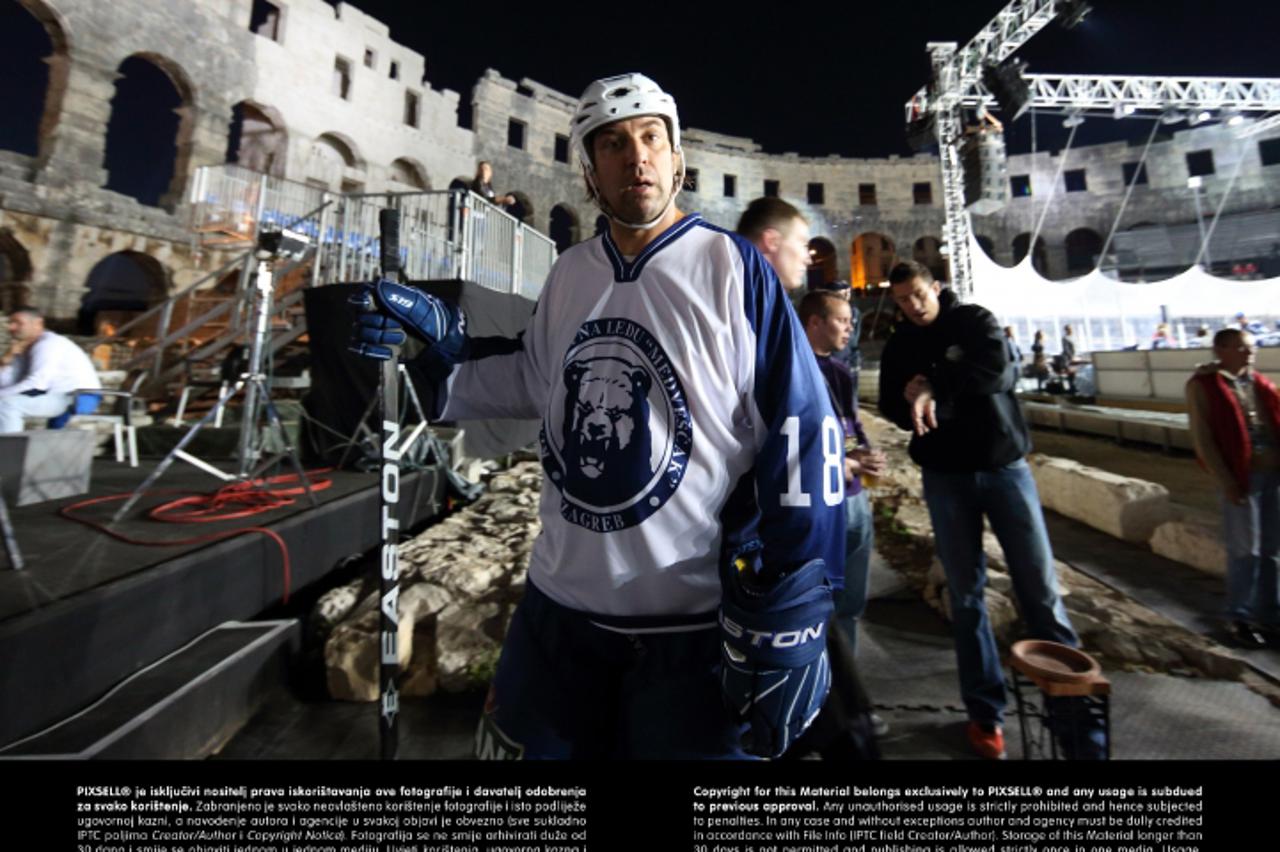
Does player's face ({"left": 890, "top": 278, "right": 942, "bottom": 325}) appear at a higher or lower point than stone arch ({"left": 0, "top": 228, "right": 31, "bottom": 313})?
lower

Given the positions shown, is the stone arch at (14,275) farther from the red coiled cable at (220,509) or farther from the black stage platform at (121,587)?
the red coiled cable at (220,509)

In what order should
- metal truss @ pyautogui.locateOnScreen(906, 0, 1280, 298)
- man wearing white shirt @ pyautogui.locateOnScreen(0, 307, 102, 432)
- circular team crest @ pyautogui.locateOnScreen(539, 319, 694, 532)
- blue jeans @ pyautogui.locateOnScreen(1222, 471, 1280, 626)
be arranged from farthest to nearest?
metal truss @ pyautogui.locateOnScreen(906, 0, 1280, 298) < man wearing white shirt @ pyautogui.locateOnScreen(0, 307, 102, 432) < blue jeans @ pyautogui.locateOnScreen(1222, 471, 1280, 626) < circular team crest @ pyautogui.locateOnScreen(539, 319, 694, 532)

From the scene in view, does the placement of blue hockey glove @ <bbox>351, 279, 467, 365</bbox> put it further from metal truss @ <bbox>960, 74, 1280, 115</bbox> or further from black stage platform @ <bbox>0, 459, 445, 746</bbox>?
metal truss @ <bbox>960, 74, 1280, 115</bbox>

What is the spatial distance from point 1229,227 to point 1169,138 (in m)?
6.63

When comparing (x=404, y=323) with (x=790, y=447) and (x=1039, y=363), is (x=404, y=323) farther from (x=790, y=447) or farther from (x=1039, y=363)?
(x=1039, y=363)

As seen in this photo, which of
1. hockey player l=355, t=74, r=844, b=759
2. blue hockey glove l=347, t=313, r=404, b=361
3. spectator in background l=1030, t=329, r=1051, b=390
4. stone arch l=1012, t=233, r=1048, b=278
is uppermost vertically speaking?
stone arch l=1012, t=233, r=1048, b=278

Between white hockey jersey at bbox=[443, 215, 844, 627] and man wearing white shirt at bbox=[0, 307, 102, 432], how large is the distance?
21.5 ft

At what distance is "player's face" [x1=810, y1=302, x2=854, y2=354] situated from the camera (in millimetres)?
2924

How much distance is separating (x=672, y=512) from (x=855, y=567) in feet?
7.15

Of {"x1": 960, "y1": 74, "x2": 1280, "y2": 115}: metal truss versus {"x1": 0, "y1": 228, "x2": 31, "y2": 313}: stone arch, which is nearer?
{"x1": 0, "y1": 228, "x2": 31, "y2": 313}: stone arch

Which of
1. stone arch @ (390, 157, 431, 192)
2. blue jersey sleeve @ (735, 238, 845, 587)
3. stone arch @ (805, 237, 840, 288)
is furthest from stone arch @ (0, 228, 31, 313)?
stone arch @ (805, 237, 840, 288)

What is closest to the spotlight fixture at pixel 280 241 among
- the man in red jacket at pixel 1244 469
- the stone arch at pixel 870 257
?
the man in red jacket at pixel 1244 469

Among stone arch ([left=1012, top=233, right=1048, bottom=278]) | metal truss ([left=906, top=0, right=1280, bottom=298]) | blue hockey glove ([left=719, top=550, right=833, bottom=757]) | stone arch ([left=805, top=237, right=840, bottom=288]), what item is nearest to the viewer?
blue hockey glove ([left=719, top=550, right=833, bottom=757])

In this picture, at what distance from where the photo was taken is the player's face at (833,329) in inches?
115
